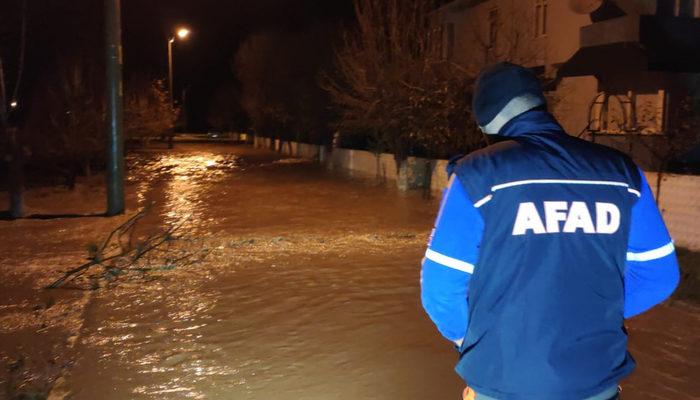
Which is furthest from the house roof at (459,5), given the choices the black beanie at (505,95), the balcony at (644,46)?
the black beanie at (505,95)

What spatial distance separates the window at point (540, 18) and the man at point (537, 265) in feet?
66.7

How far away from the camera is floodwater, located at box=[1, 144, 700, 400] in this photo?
16.2ft

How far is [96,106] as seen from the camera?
20203 millimetres

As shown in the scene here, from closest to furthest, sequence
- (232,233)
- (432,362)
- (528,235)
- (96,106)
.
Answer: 1. (528,235)
2. (432,362)
3. (232,233)
4. (96,106)

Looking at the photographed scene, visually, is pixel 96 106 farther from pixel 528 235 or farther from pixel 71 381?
pixel 528 235

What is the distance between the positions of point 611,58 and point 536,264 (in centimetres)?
1569

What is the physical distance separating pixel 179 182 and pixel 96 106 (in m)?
3.32

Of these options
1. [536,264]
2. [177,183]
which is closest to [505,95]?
[536,264]

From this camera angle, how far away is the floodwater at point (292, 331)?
4930 millimetres

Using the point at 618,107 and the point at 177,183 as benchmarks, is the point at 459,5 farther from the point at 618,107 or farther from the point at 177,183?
the point at 177,183

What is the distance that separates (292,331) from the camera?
6.17 meters

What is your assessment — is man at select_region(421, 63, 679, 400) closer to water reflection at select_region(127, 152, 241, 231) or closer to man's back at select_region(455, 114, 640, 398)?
man's back at select_region(455, 114, 640, 398)

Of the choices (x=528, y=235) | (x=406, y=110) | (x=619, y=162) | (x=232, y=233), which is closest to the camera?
(x=528, y=235)

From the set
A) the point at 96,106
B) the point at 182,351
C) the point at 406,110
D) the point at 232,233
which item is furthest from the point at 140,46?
the point at 182,351
